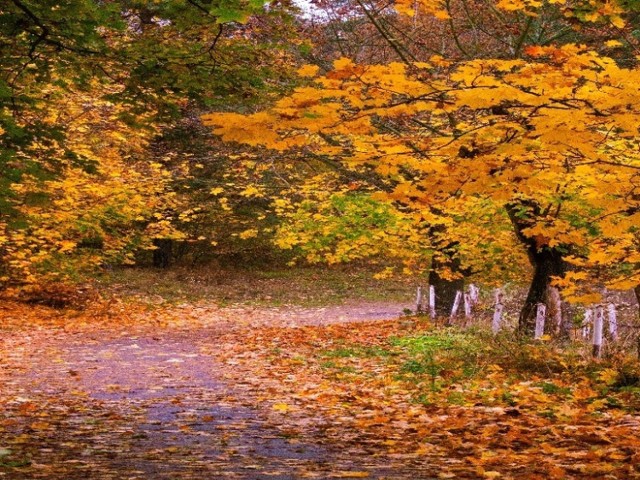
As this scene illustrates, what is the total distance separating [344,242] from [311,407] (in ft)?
30.2

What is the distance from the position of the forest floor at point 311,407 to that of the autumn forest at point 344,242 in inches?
1.8

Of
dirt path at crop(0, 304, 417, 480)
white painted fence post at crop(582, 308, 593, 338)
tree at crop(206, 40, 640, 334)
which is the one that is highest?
tree at crop(206, 40, 640, 334)

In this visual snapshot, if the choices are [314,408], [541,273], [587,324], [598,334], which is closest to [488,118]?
[314,408]

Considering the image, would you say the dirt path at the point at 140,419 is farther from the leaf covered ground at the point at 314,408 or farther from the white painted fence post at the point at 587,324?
the white painted fence post at the point at 587,324

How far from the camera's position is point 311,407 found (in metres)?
8.07

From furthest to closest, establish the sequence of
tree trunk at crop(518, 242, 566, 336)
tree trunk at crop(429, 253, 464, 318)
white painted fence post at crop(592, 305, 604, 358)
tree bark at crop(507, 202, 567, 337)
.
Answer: tree trunk at crop(429, 253, 464, 318) < tree trunk at crop(518, 242, 566, 336) < tree bark at crop(507, 202, 567, 337) < white painted fence post at crop(592, 305, 604, 358)

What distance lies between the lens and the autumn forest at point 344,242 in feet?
17.3

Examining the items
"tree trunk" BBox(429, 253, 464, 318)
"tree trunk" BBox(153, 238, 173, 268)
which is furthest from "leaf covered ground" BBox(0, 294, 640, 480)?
"tree trunk" BBox(153, 238, 173, 268)

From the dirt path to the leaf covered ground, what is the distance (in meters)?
0.02

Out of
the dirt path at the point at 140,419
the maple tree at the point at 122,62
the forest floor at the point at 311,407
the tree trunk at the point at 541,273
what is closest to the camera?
the dirt path at the point at 140,419

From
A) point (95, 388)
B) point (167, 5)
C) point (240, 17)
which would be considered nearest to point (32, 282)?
point (95, 388)

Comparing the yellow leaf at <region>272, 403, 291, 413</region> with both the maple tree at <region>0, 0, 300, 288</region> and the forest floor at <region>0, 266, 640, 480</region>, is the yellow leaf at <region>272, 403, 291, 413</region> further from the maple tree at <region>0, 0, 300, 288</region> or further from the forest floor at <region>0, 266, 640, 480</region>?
the maple tree at <region>0, 0, 300, 288</region>

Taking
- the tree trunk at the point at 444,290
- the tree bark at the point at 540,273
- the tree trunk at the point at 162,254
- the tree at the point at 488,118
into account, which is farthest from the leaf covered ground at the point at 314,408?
the tree trunk at the point at 162,254

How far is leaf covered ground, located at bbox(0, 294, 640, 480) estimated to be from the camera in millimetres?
5125
